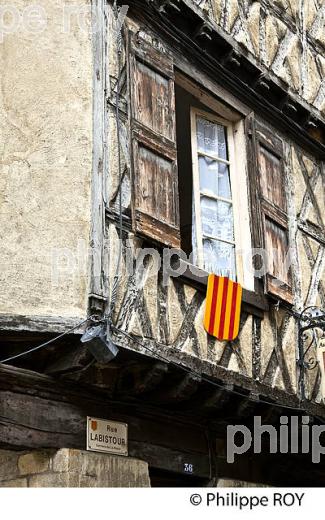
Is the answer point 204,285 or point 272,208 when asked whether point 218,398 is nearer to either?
point 204,285

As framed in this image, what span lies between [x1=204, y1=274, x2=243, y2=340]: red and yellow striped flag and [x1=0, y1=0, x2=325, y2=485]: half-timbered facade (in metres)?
0.07

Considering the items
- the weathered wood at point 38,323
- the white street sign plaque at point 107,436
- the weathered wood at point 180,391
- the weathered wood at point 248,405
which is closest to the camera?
the weathered wood at point 38,323

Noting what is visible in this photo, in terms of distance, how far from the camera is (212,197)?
8352 mm

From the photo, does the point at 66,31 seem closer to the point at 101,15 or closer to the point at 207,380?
the point at 101,15

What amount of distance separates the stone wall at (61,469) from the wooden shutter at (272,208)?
226 centimetres

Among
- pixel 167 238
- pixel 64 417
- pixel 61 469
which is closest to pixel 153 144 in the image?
pixel 167 238

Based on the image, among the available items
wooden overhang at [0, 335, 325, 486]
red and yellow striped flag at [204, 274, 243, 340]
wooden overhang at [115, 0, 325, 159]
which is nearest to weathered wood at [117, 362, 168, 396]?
wooden overhang at [0, 335, 325, 486]

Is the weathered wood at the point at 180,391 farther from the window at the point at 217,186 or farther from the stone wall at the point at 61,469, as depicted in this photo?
the window at the point at 217,186

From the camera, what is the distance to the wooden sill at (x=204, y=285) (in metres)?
7.36

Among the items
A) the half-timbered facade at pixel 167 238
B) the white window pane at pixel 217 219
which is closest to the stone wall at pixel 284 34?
the half-timbered facade at pixel 167 238

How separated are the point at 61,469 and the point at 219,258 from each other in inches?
98.7

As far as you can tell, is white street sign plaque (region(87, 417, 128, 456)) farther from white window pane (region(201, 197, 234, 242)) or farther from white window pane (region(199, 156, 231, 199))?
white window pane (region(199, 156, 231, 199))

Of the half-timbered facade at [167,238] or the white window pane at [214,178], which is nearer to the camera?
the half-timbered facade at [167,238]

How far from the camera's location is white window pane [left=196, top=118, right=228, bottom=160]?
8.47m
